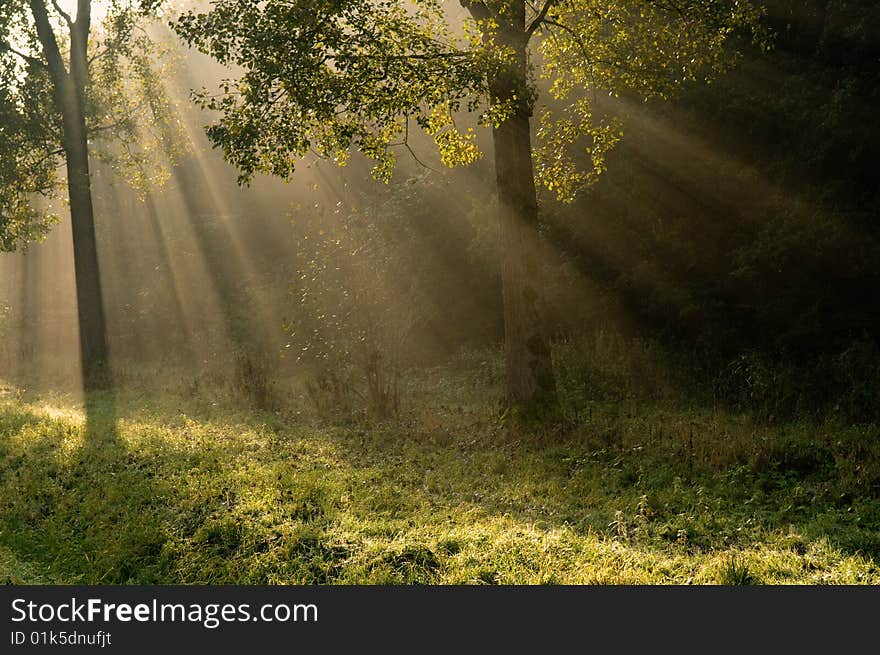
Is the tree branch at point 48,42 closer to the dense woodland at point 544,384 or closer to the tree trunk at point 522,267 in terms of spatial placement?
the dense woodland at point 544,384

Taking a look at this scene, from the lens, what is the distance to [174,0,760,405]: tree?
1017 cm

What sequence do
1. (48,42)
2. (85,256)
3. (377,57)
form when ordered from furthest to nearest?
(85,256) → (48,42) → (377,57)

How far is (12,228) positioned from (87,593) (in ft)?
71.3

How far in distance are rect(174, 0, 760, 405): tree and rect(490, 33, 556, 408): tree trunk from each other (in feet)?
0.07

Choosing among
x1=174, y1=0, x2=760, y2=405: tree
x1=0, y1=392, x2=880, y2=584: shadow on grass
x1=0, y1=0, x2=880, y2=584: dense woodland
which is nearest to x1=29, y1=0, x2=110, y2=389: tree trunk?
x1=0, y1=0, x2=880, y2=584: dense woodland

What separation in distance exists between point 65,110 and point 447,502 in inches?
737

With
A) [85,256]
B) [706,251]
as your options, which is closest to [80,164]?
[85,256]

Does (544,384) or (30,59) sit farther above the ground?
(30,59)

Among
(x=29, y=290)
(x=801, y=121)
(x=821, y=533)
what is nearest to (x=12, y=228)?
(x=29, y=290)

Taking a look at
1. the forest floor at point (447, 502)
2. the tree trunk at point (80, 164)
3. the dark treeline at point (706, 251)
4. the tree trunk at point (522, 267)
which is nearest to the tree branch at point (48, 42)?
the tree trunk at point (80, 164)

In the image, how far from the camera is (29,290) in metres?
41.3

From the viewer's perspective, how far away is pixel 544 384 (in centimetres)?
1235

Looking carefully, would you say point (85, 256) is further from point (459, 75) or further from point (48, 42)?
point (459, 75)

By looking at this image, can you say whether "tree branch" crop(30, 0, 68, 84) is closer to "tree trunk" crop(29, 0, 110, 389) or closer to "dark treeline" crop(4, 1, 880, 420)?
"tree trunk" crop(29, 0, 110, 389)
